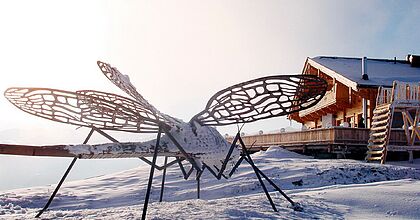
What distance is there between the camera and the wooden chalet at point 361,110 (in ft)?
54.9

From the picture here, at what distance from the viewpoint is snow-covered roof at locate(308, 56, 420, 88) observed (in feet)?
71.6

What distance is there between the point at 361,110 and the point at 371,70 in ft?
9.62

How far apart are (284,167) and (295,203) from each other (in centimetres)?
731

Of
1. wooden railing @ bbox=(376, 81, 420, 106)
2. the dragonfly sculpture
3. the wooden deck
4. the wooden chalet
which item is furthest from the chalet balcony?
the dragonfly sculpture

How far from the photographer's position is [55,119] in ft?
19.0

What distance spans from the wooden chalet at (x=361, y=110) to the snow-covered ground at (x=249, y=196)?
5.18 ft

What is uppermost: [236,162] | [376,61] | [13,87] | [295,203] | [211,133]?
[376,61]

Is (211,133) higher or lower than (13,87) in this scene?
lower

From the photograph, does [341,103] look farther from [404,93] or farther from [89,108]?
[89,108]

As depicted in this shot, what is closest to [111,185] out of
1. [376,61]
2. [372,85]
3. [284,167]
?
[284,167]

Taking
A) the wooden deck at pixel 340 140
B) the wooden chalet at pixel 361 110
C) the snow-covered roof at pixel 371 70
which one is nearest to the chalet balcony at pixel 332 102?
the wooden chalet at pixel 361 110

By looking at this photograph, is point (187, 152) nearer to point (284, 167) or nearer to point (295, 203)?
point (295, 203)

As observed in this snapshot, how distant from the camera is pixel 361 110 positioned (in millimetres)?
24500

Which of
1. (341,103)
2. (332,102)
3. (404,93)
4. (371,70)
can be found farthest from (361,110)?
(404,93)
